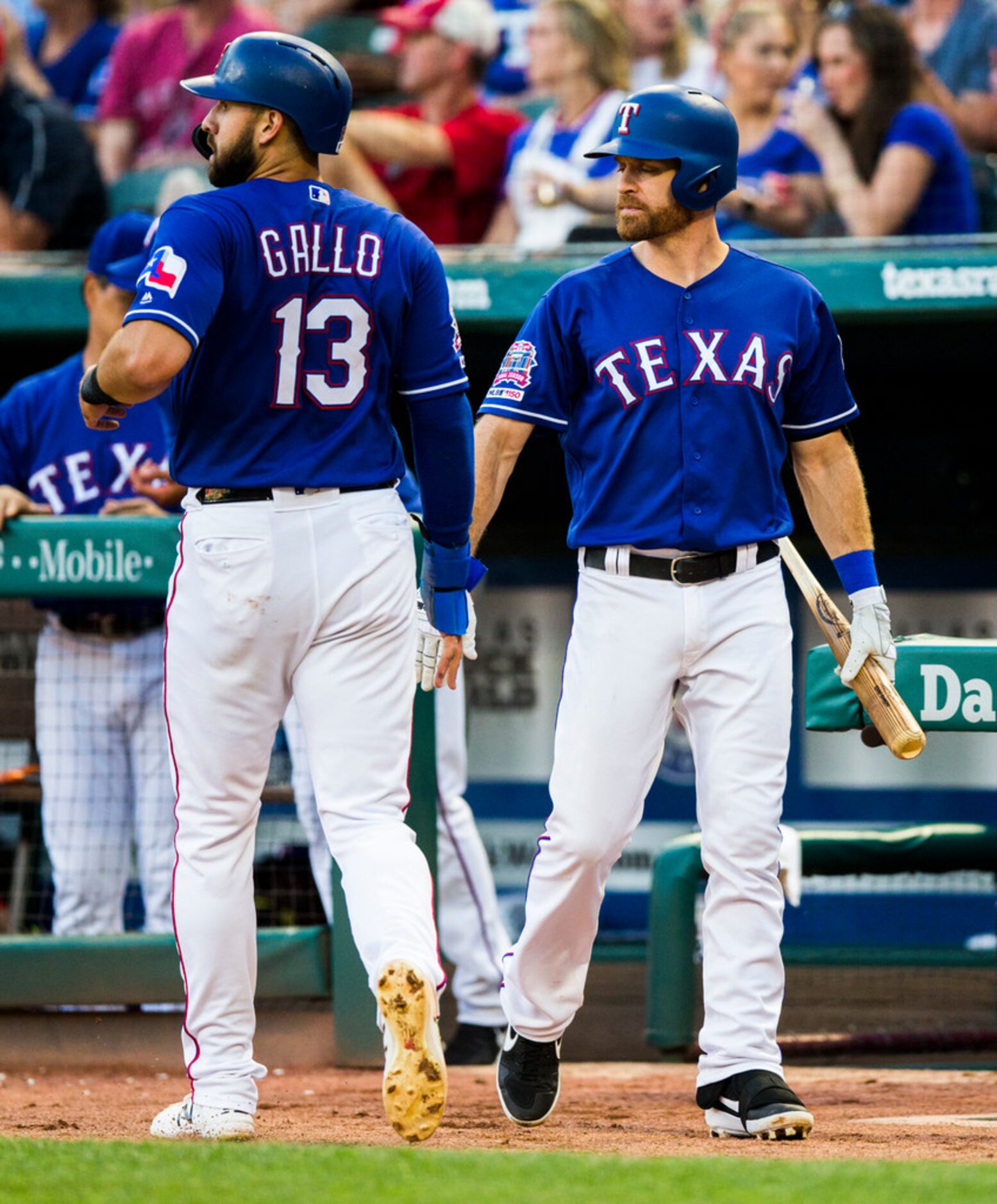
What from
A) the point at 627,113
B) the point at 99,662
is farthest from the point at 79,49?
the point at 627,113

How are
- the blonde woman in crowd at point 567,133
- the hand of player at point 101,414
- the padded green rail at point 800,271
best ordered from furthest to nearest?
the blonde woman in crowd at point 567,133 → the padded green rail at point 800,271 → the hand of player at point 101,414

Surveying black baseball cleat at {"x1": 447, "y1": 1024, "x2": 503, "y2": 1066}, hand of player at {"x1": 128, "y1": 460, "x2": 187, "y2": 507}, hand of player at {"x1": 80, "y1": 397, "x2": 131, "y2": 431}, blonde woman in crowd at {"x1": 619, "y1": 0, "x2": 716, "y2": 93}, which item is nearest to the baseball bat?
hand of player at {"x1": 80, "y1": 397, "x2": 131, "y2": 431}

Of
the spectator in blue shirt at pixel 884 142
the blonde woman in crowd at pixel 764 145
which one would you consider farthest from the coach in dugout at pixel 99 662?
the spectator in blue shirt at pixel 884 142

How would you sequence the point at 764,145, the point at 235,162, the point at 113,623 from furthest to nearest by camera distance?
1. the point at 764,145
2. the point at 113,623
3. the point at 235,162

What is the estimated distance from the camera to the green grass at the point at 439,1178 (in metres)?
2.13

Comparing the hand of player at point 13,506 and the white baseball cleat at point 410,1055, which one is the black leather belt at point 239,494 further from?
the hand of player at point 13,506

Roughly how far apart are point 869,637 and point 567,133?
3.14 m

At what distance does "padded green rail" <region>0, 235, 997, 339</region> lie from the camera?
4945 millimetres

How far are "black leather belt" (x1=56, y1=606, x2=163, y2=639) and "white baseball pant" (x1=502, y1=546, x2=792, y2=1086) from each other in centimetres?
162

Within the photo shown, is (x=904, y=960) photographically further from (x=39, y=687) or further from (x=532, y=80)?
(x=532, y=80)

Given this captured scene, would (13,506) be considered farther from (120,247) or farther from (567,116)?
(567,116)

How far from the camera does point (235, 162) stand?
2.90 m

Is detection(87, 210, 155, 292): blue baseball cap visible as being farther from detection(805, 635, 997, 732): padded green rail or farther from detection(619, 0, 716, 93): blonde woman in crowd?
detection(619, 0, 716, 93): blonde woman in crowd

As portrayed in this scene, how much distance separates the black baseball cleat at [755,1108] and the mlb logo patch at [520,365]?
130 centimetres
